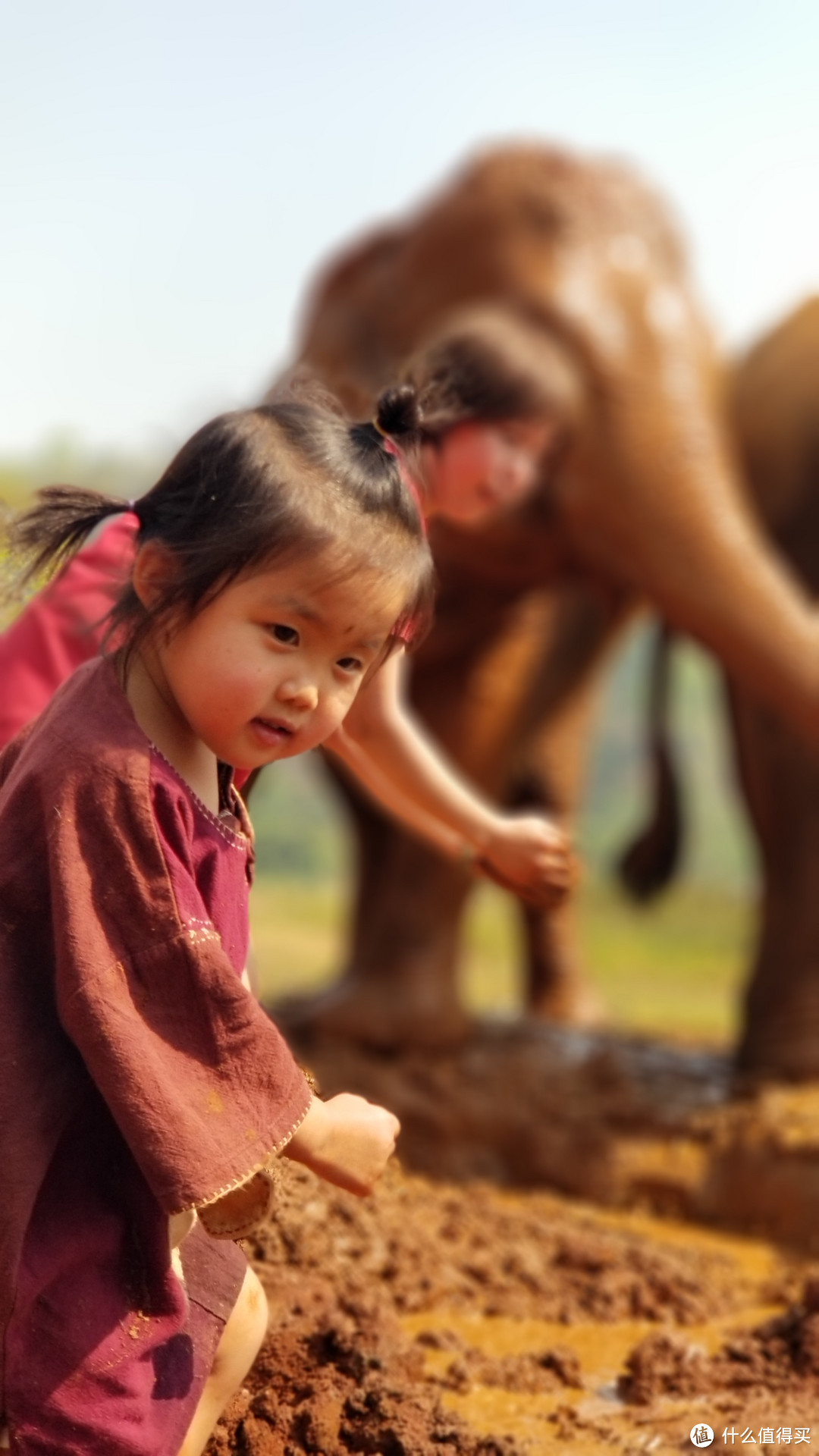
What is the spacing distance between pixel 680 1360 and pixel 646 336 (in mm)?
2638

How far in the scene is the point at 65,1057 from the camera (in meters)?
1.44

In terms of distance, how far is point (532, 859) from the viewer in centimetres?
201

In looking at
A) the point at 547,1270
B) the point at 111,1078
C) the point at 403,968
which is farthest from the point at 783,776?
the point at 111,1078

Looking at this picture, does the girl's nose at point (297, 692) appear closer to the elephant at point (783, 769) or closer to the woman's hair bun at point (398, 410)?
the woman's hair bun at point (398, 410)

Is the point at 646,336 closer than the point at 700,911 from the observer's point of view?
Yes

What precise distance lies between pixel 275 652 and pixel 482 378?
1.30 meters

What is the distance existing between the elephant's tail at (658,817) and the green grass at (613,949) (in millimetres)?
1262

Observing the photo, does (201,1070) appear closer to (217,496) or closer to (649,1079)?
(217,496)

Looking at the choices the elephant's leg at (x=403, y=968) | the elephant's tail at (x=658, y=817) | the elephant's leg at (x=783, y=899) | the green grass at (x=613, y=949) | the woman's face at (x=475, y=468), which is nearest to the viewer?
the woman's face at (x=475, y=468)

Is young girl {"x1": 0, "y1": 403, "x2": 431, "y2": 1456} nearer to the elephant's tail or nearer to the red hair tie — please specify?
the red hair tie

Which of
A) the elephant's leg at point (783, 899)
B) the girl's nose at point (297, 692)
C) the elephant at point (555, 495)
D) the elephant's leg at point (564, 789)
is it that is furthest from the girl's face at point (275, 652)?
the elephant's leg at point (564, 789)

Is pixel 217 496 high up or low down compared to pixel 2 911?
up

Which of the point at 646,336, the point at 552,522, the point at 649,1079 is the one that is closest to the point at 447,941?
the point at 649,1079

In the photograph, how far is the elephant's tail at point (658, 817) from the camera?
5070 millimetres
